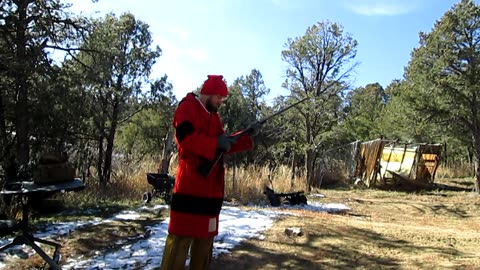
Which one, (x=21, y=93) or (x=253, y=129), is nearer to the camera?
(x=253, y=129)

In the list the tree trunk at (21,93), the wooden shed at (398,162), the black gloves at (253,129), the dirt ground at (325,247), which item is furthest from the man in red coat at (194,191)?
the wooden shed at (398,162)

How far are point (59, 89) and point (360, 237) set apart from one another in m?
5.10

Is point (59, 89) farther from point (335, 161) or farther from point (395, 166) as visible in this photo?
point (335, 161)

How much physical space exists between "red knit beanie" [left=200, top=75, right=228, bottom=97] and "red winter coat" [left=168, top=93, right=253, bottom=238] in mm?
129

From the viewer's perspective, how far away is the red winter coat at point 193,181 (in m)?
3.00

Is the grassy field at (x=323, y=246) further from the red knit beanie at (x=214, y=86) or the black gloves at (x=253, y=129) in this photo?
the red knit beanie at (x=214, y=86)

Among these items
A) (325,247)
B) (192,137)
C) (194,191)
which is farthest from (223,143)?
(325,247)

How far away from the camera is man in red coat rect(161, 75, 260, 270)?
3.01m

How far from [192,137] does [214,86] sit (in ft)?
1.48

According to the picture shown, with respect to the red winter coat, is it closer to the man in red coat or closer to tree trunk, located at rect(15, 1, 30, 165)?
the man in red coat

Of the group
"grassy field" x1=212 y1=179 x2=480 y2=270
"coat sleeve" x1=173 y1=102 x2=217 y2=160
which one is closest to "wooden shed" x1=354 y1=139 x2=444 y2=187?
"grassy field" x1=212 y1=179 x2=480 y2=270

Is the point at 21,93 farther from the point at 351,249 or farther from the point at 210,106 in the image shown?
the point at 351,249

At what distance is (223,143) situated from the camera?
10.2 feet

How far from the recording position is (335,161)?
21.2m
